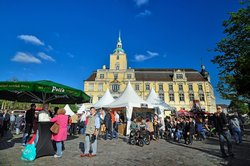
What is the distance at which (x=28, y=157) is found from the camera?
5215 mm

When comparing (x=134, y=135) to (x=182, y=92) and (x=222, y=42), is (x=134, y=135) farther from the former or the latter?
(x=182, y=92)

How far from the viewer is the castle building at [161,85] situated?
45.3 meters

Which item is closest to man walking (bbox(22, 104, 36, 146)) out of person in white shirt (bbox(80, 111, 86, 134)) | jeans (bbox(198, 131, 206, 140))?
person in white shirt (bbox(80, 111, 86, 134))

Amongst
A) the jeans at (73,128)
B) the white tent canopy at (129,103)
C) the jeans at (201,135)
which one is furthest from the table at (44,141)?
the jeans at (201,135)

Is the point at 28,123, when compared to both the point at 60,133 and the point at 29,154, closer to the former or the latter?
the point at 29,154

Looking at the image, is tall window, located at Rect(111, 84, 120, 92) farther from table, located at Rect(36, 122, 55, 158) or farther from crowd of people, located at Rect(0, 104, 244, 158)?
table, located at Rect(36, 122, 55, 158)

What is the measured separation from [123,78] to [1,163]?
4301cm

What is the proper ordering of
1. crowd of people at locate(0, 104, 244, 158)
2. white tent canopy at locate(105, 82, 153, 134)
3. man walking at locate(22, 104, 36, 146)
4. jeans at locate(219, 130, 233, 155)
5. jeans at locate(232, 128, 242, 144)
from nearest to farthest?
crowd of people at locate(0, 104, 244, 158), jeans at locate(219, 130, 233, 155), man walking at locate(22, 104, 36, 146), jeans at locate(232, 128, 242, 144), white tent canopy at locate(105, 82, 153, 134)

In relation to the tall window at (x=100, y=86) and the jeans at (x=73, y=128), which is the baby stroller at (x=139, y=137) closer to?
the jeans at (x=73, y=128)

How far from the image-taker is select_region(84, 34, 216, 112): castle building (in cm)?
4534

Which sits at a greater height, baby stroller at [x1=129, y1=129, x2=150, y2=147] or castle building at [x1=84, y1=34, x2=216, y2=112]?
castle building at [x1=84, y1=34, x2=216, y2=112]

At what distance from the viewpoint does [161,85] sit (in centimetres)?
4722

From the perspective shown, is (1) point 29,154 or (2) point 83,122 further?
(2) point 83,122

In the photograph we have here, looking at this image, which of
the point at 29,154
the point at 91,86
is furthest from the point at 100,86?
the point at 29,154
